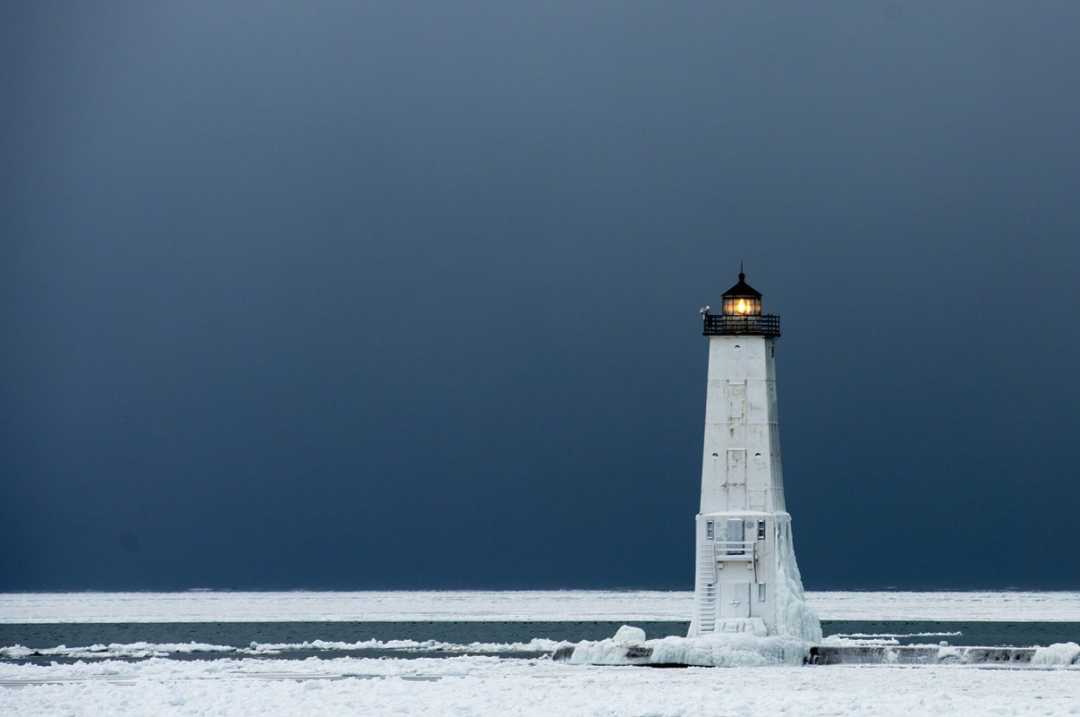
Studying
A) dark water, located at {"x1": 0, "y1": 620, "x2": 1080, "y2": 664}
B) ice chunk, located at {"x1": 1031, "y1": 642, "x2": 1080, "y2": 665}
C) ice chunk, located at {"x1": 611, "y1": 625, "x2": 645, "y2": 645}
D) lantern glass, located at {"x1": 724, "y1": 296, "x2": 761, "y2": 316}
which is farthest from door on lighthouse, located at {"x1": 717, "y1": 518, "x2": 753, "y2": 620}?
dark water, located at {"x1": 0, "y1": 620, "x2": 1080, "y2": 664}

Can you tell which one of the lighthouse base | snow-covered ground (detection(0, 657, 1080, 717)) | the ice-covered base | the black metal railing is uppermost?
the black metal railing

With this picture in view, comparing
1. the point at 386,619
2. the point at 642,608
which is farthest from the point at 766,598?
the point at 642,608

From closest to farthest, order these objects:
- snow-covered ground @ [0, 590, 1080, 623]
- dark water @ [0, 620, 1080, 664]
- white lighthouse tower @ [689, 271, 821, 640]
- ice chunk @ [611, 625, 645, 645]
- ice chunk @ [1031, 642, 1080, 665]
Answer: ice chunk @ [1031, 642, 1080, 665] < white lighthouse tower @ [689, 271, 821, 640] < ice chunk @ [611, 625, 645, 645] < dark water @ [0, 620, 1080, 664] < snow-covered ground @ [0, 590, 1080, 623]

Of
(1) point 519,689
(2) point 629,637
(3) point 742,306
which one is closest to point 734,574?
(2) point 629,637

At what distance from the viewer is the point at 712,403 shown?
5225 centimetres

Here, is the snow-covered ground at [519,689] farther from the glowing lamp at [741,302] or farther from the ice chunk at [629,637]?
the glowing lamp at [741,302]

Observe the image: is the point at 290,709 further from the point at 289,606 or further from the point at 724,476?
the point at 289,606

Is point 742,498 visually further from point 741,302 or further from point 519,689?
Answer: point 519,689

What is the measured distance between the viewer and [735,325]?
172 feet

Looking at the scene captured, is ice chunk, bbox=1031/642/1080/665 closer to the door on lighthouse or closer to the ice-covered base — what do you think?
the ice-covered base

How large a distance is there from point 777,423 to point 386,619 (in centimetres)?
5222

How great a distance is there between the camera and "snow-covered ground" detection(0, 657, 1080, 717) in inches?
1479

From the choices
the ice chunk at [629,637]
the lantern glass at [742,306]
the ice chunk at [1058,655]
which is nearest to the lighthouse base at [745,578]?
the ice chunk at [629,637]

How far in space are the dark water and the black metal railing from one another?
1127 cm
